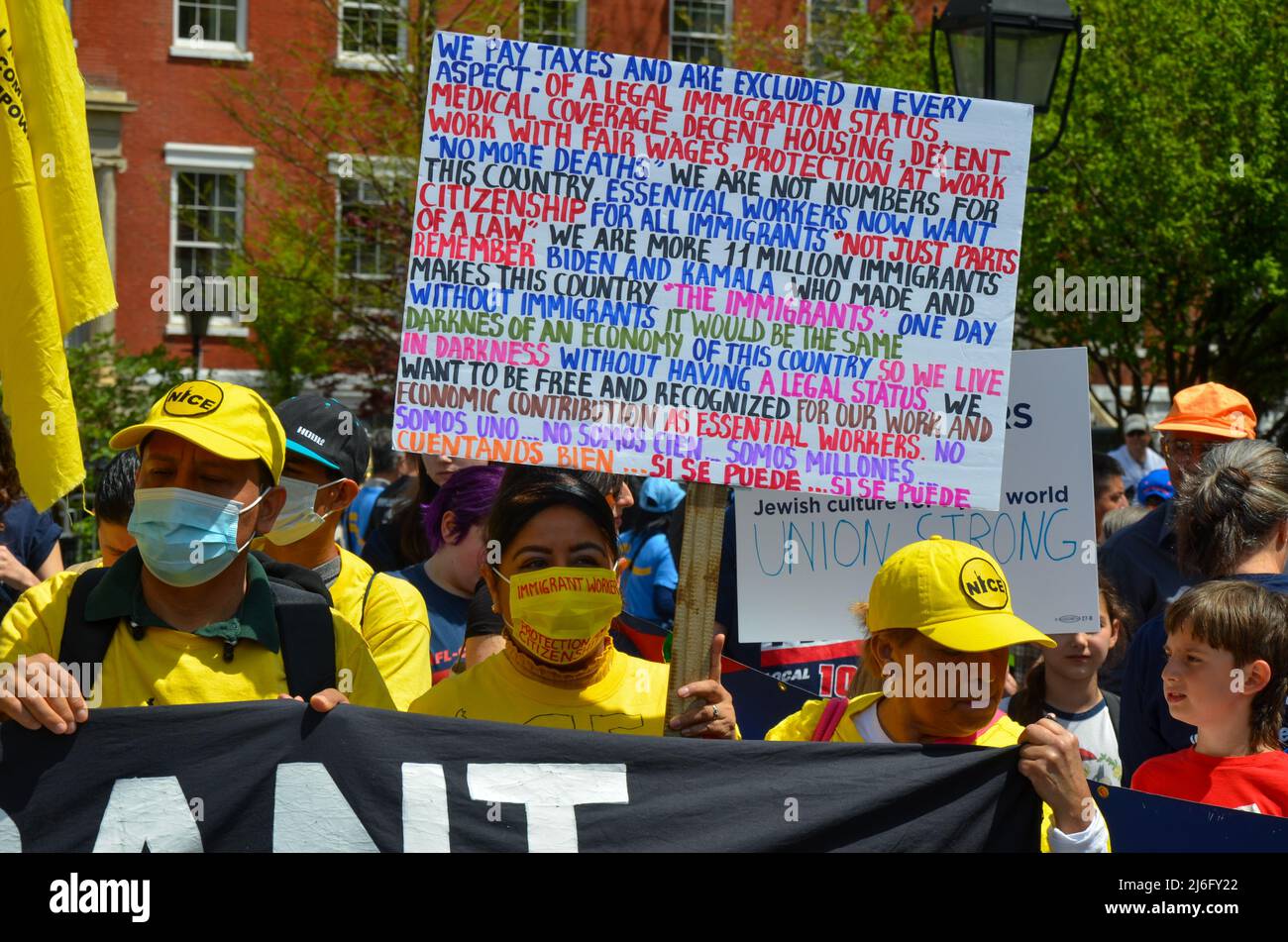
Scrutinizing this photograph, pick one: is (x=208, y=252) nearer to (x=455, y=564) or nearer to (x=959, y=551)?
(x=455, y=564)

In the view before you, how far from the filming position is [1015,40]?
750 cm

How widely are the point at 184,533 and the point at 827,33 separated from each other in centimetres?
2215

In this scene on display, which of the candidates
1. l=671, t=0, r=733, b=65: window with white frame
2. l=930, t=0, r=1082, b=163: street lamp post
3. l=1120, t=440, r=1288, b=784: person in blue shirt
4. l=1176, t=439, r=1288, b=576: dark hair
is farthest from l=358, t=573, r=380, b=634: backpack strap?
l=671, t=0, r=733, b=65: window with white frame

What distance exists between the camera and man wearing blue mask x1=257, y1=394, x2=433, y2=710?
4062 mm

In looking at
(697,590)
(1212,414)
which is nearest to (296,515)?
(697,590)

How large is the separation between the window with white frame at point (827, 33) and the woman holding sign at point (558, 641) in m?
20.6

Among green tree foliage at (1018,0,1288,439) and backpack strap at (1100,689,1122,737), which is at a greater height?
green tree foliage at (1018,0,1288,439)

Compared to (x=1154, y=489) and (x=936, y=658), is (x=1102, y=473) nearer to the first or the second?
(x=1154, y=489)

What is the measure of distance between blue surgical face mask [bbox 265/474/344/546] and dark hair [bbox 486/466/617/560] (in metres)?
0.65

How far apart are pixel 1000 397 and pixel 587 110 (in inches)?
47.0

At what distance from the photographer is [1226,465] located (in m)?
4.65

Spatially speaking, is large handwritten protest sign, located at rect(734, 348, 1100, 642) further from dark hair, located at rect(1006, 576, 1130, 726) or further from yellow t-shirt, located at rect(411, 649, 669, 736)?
yellow t-shirt, located at rect(411, 649, 669, 736)

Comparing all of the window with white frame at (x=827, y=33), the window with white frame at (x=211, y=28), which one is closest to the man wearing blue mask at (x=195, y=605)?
the window with white frame at (x=827, y=33)
